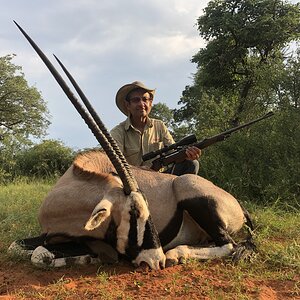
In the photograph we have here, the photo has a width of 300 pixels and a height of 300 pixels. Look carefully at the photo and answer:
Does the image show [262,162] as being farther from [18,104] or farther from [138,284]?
[18,104]

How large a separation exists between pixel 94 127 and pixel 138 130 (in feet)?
7.95

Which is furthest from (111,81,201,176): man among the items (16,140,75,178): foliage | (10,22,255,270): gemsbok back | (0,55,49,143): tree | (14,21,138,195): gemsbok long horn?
(0,55,49,143): tree

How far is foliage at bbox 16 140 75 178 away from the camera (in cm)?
1518

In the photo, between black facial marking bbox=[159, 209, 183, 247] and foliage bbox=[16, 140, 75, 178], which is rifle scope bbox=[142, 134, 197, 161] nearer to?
black facial marking bbox=[159, 209, 183, 247]

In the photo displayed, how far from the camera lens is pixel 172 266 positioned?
141 inches

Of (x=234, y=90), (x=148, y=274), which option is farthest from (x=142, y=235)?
(x=234, y=90)

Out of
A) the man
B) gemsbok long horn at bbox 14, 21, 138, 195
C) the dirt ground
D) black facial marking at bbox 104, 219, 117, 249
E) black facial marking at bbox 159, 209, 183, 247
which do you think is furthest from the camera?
the man

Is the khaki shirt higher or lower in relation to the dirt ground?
higher

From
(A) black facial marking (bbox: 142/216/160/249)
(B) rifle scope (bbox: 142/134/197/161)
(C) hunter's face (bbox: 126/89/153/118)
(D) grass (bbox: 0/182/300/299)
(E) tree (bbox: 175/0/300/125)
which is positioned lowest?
(D) grass (bbox: 0/182/300/299)

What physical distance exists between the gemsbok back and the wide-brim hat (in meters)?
1.53

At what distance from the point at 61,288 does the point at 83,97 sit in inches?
70.4

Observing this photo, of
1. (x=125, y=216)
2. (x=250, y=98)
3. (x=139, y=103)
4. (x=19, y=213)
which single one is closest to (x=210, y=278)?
(x=125, y=216)

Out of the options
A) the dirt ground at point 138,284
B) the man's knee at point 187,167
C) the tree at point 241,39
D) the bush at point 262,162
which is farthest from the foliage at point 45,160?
the dirt ground at point 138,284

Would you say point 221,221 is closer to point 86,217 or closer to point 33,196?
point 86,217
